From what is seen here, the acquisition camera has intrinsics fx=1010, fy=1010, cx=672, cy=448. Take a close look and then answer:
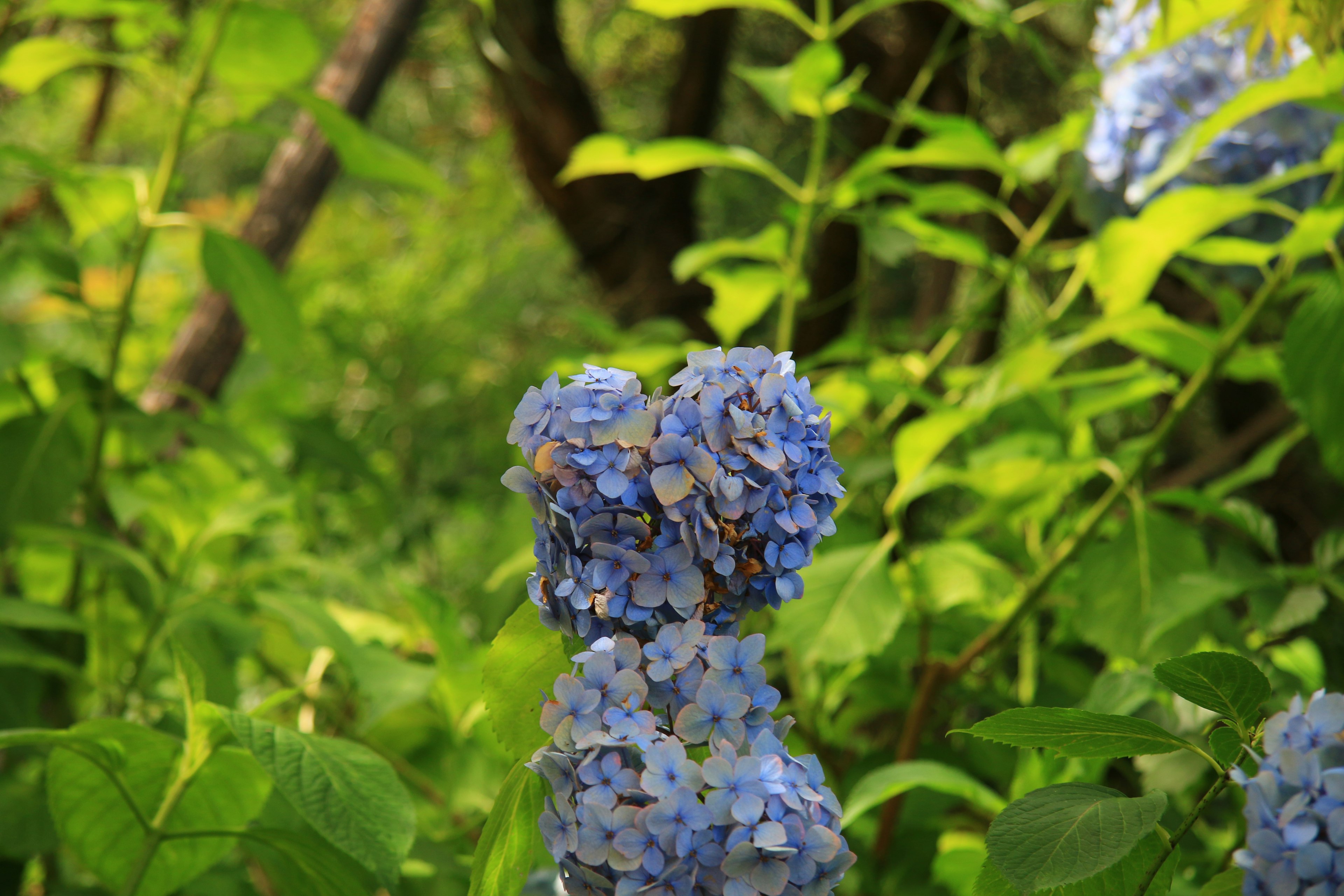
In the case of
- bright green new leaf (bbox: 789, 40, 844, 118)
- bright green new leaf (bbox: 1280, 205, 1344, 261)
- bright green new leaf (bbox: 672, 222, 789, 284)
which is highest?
bright green new leaf (bbox: 789, 40, 844, 118)

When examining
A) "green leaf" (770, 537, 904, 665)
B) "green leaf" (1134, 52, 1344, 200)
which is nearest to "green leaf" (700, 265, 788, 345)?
"green leaf" (770, 537, 904, 665)

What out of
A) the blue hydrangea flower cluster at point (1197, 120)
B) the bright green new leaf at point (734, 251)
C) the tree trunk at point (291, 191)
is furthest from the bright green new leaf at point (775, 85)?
the tree trunk at point (291, 191)

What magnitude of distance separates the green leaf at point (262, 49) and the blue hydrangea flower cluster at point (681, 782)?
2.79 ft

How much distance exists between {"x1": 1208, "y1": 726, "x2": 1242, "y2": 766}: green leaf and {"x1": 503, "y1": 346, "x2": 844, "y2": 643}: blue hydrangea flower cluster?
7.6 inches

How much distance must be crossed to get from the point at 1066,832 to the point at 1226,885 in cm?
8

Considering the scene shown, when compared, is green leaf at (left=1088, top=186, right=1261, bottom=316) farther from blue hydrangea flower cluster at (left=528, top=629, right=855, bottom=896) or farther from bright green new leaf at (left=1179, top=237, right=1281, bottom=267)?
blue hydrangea flower cluster at (left=528, top=629, right=855, bottom=896)

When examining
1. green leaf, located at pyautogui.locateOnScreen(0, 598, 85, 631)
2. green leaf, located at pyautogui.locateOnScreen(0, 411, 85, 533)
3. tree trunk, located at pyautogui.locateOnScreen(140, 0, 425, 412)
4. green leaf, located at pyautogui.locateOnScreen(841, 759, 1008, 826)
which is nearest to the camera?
green leaf, located at pyautogui.locateOnScreen(841, 759, 1008, 826)

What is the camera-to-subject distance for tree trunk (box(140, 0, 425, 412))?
1.31 metres

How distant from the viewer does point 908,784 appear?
2.32 ft

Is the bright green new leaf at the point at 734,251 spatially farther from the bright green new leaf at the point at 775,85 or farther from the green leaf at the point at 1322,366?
the green leaf at the point at 1322,366

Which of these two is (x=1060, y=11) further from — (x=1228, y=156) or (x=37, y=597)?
(x=37, y=597)

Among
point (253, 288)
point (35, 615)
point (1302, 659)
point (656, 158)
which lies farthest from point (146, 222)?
point (1302, 659)

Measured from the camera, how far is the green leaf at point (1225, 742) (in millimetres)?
446

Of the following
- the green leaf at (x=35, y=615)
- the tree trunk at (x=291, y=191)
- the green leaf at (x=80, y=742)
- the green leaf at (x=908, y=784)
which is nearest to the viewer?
the green leaf at (x=80, y=742)
